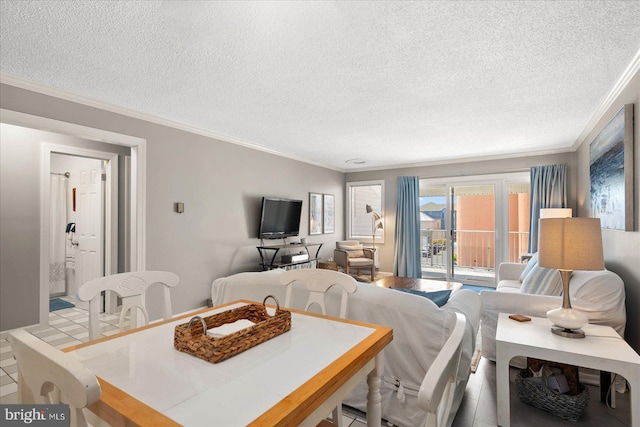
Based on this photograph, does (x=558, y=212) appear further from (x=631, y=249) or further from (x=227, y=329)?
(x=227, y=329)

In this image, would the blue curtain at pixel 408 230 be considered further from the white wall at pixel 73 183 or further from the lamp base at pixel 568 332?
the white wall at pixel 73 183

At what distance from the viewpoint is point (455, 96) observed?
299 centimetres

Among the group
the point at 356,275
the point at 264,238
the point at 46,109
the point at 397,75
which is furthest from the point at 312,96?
the point at 356,275

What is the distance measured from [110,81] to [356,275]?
5090mm

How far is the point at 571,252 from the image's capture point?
1.98 metres

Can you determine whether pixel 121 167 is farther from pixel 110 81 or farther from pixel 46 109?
pixel 110 81

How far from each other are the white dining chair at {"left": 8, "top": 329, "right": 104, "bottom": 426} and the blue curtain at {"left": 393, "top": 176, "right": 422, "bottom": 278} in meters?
6.25

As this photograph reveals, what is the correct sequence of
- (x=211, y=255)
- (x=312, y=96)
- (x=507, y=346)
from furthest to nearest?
(x=211, y=255), (x=312, y=96), (x=507, y=346)

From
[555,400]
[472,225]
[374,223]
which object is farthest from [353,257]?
[555,400]

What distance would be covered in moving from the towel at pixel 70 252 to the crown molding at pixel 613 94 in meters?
6.64

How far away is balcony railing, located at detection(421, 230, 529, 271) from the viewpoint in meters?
5.86

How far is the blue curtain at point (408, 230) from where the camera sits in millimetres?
6438

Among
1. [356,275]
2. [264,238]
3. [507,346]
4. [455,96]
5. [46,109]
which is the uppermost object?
[455,96]

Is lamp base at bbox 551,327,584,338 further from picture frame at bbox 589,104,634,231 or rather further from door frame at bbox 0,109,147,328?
door frame at bbox 0,109,147,328
